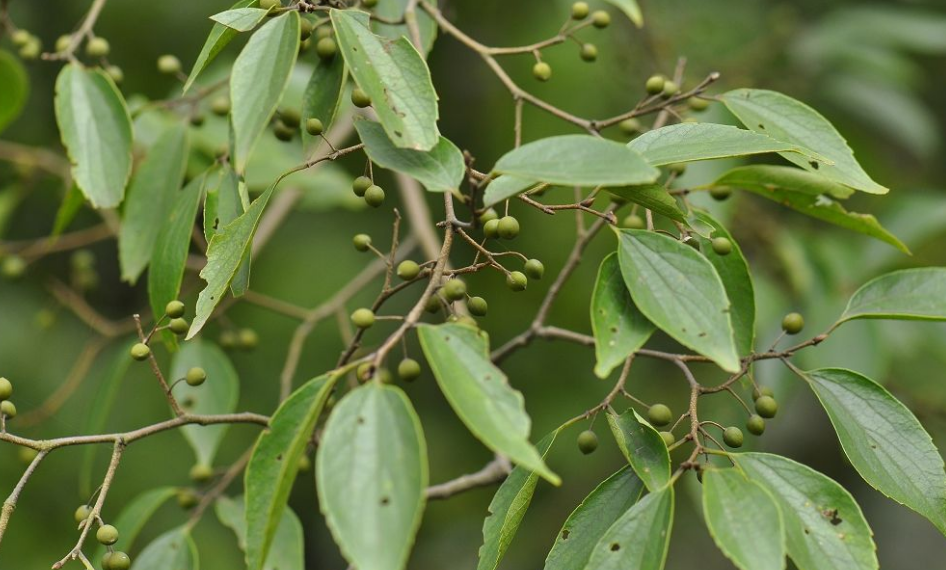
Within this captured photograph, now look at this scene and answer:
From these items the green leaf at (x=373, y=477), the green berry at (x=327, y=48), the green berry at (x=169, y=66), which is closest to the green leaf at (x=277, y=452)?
the green leaf at (x=373, y=477)

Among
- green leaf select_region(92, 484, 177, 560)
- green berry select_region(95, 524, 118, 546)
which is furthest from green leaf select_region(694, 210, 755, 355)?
green leaf select_region(92, 484, 177, 560)

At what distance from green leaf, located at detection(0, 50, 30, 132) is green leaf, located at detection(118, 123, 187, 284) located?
0.51m

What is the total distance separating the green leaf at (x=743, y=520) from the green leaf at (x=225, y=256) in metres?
0.55

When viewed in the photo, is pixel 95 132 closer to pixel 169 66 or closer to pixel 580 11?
pixel 169 66

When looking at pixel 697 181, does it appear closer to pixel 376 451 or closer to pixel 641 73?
pixel 641 73

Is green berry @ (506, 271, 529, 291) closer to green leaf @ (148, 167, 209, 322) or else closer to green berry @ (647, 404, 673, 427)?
green berry @ (647, 404, 673, 427)

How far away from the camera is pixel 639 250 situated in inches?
43.9

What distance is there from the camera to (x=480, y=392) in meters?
0.87

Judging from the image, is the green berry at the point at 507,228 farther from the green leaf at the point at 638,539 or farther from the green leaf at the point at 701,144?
the green leaf at the point at 638,539

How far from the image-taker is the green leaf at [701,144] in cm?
109

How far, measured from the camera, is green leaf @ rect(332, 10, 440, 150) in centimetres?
106

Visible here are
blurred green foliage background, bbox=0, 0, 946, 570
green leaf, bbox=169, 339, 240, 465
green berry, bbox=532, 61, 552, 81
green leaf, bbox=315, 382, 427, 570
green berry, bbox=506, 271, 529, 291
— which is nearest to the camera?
green leaf, bbox=315, 382, 427, 570

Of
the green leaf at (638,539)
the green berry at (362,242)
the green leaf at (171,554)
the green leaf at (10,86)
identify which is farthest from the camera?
the green leaf at (10,86)

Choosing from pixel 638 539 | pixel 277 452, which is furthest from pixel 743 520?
pixel 277 452
